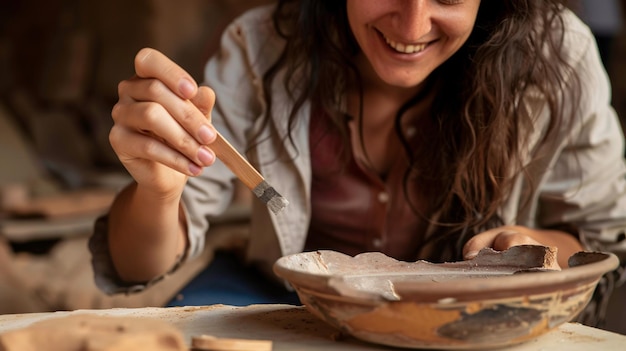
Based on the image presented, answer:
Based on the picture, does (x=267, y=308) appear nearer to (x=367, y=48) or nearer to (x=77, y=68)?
(x=367, y=48)

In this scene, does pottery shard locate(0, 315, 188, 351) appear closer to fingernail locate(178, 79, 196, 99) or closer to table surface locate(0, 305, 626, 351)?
table surface locate(0, 305, 626, 351)

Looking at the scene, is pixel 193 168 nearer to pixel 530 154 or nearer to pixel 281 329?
pixel 281 329

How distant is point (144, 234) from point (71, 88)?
8.66 ft

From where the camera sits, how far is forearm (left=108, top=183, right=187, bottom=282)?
1.32 m

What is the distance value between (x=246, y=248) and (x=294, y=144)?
0.36m

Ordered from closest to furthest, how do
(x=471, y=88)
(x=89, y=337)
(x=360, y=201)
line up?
1. (x=89, y=337)
2. (x=471, y=88)
3. (x=360, y=201)

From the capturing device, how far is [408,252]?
158cm

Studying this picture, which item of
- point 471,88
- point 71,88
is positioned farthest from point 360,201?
point 71,88

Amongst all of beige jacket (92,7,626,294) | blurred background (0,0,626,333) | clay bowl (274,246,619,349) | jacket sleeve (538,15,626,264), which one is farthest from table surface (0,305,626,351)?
blurred background (0,0,626,333)

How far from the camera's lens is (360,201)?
1.57 meters

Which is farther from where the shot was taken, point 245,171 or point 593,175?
point 593,175

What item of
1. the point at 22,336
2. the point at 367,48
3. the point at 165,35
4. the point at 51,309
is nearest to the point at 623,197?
the point at 367,48

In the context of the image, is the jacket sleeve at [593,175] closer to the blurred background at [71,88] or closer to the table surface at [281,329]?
the table surface at [281,329]

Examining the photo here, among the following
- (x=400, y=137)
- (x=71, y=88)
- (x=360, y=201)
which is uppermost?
(x=400, y=137)
